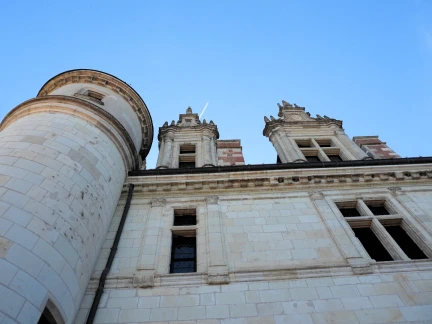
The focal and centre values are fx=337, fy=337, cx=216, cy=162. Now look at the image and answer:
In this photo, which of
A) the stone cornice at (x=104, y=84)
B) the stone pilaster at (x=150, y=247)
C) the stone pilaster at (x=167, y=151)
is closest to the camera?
the stone pilaster at (x=150, y=247)

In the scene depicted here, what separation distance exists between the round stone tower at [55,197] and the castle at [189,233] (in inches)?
1.2

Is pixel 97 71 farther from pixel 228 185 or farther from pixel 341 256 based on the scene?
pixel 341 256

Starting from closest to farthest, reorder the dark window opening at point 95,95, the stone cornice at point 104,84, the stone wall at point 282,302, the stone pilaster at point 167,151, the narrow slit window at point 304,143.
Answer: the stone wall at point 282,302
the dark window opening at point 95,95
the stone cornice at point 104,84
the stone pilaster at point 167,151
the narrow slit window at point 304,143

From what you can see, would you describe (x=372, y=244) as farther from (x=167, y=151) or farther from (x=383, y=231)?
(x=167, y=151)

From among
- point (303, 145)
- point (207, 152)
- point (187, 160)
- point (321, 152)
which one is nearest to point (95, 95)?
point (187, 160)

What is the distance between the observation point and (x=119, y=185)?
33.7 ft

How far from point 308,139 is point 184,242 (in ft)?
30.9

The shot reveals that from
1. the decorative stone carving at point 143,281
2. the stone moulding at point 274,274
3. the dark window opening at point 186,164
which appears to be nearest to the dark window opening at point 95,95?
the dark window opening at point 186,164

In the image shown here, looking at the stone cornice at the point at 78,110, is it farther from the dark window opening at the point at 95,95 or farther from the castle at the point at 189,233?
the dark window opening at the point at 95,95

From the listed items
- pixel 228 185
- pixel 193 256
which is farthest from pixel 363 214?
pixel 193 256

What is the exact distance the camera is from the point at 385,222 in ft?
32.7

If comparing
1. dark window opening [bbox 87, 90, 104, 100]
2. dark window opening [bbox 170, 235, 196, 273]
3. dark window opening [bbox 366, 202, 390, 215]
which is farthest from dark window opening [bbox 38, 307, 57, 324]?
dark window opening [bbox 366, 202, 390, 215]

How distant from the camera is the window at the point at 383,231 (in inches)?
350

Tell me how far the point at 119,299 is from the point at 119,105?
775 cm
